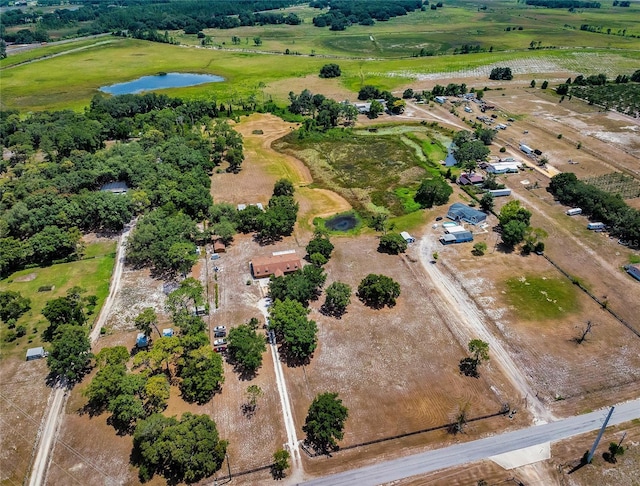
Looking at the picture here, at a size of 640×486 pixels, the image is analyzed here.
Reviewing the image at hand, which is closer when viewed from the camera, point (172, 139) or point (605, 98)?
point (172, 139)

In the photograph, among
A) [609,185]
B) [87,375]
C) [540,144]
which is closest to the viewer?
[87,375]

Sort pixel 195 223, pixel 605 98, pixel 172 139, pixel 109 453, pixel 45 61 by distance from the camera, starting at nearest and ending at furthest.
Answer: pixel 109 453 → pixel 195 223 → pixel 172 139 → pixel 605 98 → pixel 45 61

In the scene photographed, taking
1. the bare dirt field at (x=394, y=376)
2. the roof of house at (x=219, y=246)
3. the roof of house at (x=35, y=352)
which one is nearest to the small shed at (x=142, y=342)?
the roof of house at (x=35, y=352)

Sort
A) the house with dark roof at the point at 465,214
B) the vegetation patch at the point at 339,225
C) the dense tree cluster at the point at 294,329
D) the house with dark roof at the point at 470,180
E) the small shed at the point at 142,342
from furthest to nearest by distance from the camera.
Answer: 1. the house with dark roof at the point at 470,180
2. the house with dark roof at the point at 465,214
3. the vegetation patch at the point at 339,225
4. the small shed at the point at 142,342
5. the dense tree cluster at the point at 294,329

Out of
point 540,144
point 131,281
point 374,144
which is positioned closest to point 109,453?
point 131,281

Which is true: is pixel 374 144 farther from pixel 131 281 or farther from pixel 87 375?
pixel 87 375

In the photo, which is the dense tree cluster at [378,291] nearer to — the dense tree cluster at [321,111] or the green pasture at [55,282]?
the green pasture at [55,282]
